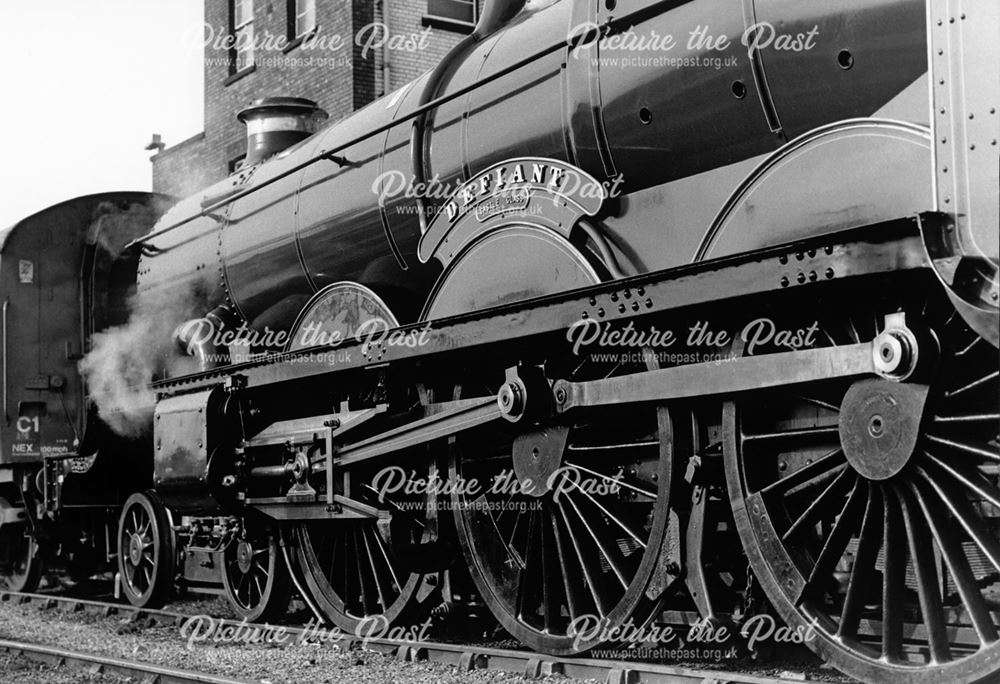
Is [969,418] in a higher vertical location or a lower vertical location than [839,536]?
higher

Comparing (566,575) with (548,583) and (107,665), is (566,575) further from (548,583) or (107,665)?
(107,665)

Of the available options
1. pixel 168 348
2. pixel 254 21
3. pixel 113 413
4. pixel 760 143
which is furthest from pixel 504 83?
pixel 254 21

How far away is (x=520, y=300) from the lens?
17.6ft

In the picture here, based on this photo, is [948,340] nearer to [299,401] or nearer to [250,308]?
[299,401]

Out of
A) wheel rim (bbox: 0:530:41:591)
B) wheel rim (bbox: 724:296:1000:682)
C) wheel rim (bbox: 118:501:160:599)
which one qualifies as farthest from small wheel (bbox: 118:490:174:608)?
wheel rim (bbox: 724:296:1000:682)

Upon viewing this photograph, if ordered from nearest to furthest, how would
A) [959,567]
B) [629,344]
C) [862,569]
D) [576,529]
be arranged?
[959,567] → [862,569] → [629,344] → [576,529]

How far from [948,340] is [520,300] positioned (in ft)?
6.69

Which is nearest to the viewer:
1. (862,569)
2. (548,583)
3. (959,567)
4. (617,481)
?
(959,567)

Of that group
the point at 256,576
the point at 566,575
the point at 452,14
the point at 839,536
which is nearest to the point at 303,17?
the point at 452,14

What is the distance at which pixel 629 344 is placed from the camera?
4.85 meters

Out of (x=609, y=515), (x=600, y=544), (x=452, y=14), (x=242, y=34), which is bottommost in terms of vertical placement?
(x=600, y=544)

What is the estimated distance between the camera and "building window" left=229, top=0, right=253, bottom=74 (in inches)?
743

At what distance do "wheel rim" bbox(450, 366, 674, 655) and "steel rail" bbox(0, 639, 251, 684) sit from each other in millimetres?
1353

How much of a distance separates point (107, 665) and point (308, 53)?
1234 centimetres
